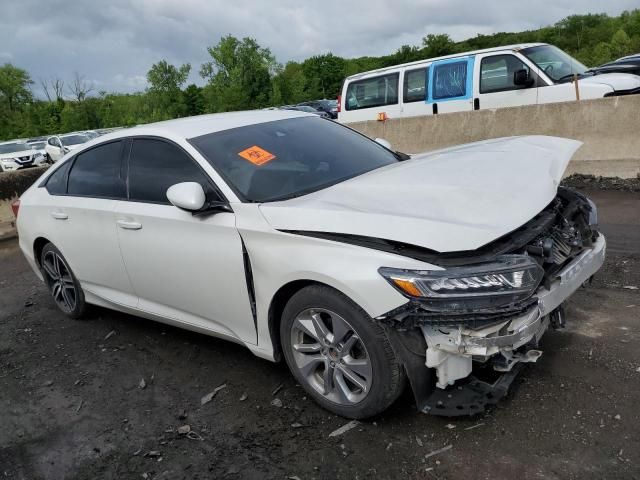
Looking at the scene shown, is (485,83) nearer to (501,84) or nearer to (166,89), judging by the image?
(501,84)

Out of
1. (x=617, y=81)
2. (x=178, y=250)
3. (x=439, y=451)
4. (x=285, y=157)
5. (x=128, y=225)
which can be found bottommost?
(x=439, y=451)

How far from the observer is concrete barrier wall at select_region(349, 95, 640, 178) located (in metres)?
7.25

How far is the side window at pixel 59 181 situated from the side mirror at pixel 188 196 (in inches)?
76.7

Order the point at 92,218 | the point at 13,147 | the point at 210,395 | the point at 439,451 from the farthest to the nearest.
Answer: the point at 13,147, the point at 92,218, the point at 210,395, the point at 439,451

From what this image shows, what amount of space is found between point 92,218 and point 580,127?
20.6ft

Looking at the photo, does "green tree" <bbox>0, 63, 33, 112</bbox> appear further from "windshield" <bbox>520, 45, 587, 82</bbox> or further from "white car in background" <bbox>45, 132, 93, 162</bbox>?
"windshield" <bbox>520, 45, 587, 82</bbox>

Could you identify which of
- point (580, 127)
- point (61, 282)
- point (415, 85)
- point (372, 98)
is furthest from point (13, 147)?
point (580, 127)

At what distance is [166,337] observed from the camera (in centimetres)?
449

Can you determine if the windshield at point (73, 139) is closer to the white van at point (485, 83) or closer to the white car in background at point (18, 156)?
the white car in background at point (18, 156)

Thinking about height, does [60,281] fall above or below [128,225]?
below

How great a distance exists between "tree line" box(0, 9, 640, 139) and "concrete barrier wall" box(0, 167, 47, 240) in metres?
40.1

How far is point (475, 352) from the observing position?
2.54m

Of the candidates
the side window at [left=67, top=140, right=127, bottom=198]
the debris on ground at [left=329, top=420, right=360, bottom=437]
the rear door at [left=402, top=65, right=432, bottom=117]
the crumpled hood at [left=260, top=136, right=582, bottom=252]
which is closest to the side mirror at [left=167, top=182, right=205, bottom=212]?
the crumpled hood at [left=260, top=136, right=582, bottom=252]

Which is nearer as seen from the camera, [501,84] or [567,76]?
[567,76]
